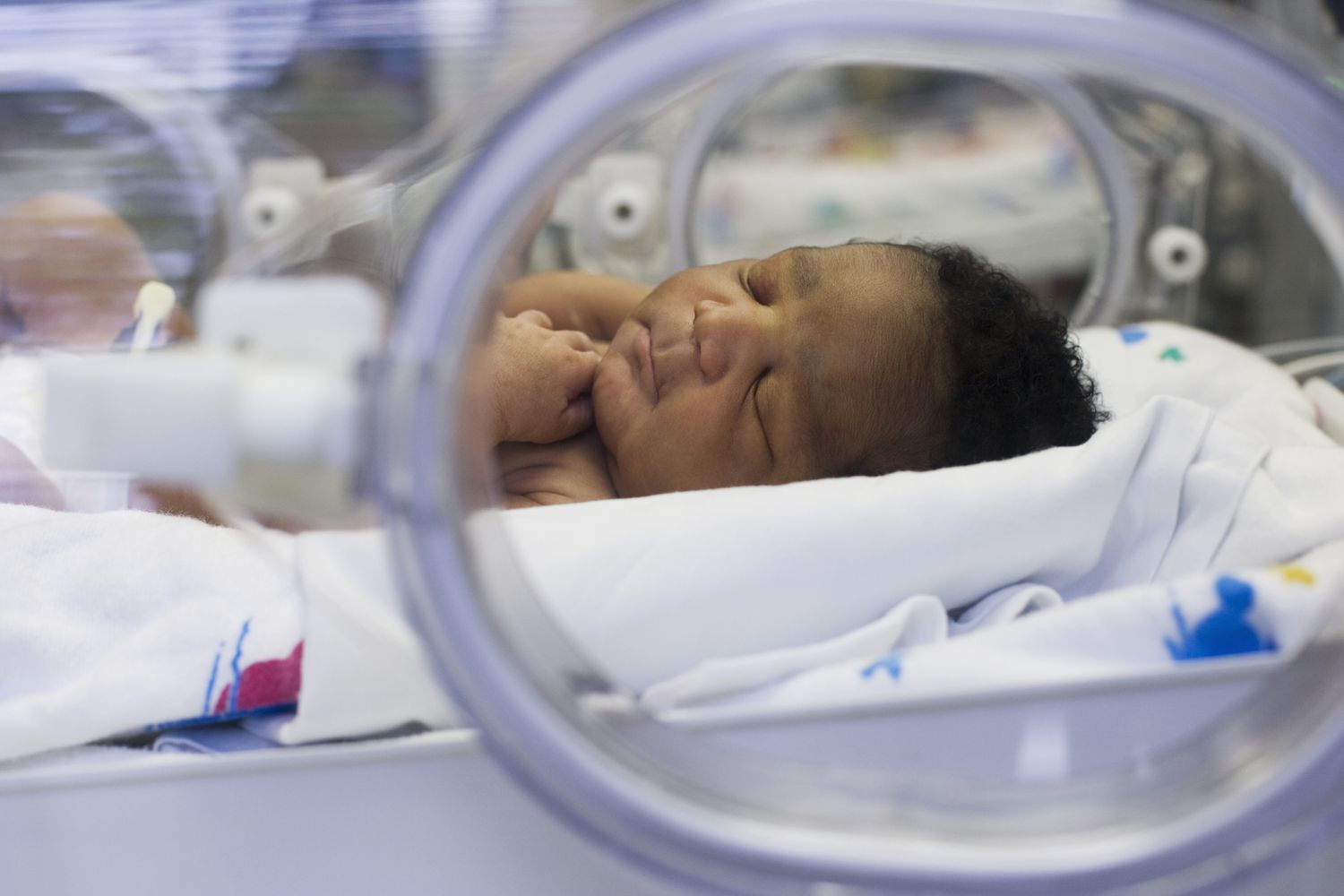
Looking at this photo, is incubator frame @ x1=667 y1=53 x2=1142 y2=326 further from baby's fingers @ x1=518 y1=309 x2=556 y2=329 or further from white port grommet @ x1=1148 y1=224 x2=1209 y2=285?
baby's fingers @ x1=518 y1=309 x2=556 y2=329

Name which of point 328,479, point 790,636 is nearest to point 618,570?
point 790,636

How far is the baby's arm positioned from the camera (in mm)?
1106

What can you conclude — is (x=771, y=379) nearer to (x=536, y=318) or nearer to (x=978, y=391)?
(x=978, y=391)

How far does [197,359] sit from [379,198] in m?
0.26

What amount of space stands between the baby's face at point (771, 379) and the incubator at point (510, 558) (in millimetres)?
122

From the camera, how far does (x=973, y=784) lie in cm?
56

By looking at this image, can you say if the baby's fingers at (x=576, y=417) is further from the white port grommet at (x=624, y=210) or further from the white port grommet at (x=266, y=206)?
the white port grommet at (x=624, y=210)

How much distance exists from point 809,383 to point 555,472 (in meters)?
0.22

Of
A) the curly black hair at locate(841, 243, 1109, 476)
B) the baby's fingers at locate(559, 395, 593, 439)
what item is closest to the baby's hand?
the baby's fingers at locate(559, 395, 593, 439)

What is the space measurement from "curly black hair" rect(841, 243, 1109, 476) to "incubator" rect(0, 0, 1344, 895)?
122 mm

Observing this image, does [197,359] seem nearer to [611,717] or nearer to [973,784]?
[611,717]

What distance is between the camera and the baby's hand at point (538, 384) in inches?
34.6

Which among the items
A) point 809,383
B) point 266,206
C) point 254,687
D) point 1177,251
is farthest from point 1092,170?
point 254,687

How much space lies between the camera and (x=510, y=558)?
512mm
